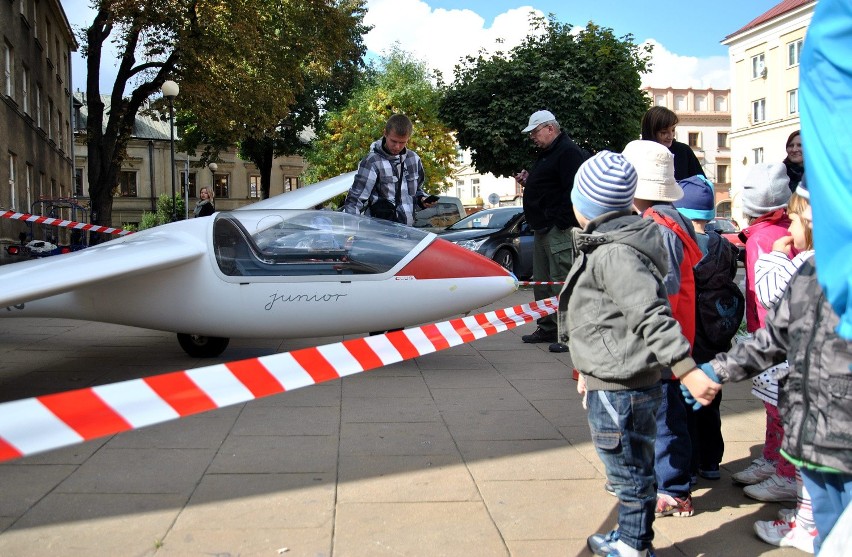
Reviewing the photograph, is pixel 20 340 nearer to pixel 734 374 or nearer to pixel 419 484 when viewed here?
pixel 419 484

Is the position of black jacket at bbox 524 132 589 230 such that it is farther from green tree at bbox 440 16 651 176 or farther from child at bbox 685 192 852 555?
green tree at bbox 440 16 651 176

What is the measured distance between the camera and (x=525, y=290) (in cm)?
1457

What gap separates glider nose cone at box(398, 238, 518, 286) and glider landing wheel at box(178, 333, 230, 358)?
2024mm

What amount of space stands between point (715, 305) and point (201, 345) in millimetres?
5048

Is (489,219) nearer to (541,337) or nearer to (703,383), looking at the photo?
(541,337)

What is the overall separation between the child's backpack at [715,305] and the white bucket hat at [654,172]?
0.40 meters

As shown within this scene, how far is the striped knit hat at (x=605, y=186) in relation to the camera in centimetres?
293

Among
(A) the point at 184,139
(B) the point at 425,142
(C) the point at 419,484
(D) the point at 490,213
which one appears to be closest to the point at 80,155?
(A) the point at 184,139

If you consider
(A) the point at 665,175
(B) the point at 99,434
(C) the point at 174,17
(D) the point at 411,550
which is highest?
(C) the point at 174,17

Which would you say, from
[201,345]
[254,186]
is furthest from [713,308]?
[254,186]

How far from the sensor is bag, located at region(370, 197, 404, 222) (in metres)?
7.70

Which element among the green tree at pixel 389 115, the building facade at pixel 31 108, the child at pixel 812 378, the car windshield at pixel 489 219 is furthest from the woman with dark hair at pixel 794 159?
the green tree at pixel 389 115

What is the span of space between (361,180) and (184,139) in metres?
49.1

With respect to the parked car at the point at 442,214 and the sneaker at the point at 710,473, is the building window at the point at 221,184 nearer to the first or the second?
the parked car at the point at 442,214
